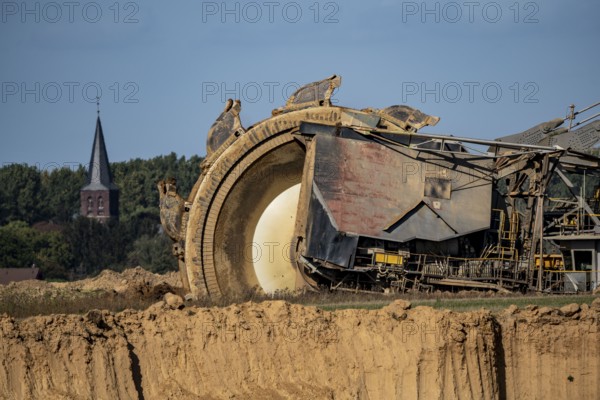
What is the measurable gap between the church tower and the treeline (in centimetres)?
87

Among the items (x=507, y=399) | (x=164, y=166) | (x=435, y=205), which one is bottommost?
(x=507, y=399)

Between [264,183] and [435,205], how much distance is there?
4.49 m

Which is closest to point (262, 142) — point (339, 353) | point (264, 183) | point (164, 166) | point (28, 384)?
point (264, 183)

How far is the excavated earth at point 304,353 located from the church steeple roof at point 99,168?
96998mm

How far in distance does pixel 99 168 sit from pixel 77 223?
31.8 meters

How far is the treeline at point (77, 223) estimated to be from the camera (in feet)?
279

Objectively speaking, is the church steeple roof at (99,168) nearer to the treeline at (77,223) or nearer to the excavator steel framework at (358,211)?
the treeline at (77,223)

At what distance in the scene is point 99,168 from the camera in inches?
4973

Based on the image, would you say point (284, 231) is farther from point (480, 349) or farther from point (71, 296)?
point (480, 349)

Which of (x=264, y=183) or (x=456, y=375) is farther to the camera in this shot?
(x=264, y=183)

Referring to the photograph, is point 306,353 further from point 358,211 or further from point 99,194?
point 99,194

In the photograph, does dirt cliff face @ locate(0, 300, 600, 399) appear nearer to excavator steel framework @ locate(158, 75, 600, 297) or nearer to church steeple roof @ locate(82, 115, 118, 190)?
excavator steel framework @ locate(158, 75, 600, 297)

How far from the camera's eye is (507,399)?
2378 centimetres

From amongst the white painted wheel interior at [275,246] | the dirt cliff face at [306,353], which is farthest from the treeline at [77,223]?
the dirt cliff face at [306,353]
